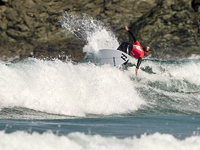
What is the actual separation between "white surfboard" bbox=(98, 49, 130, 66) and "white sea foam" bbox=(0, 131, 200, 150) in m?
5.33

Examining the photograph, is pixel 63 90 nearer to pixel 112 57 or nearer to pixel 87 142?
pixel 112 57

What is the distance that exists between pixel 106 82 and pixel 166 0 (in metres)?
16.2

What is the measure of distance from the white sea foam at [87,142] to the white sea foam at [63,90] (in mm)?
2623

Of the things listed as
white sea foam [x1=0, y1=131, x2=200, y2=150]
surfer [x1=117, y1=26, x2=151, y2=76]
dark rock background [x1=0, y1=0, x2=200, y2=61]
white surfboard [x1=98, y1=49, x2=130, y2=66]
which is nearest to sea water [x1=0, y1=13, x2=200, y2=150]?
white sea foam [x1=0, y1=131, x2=200, y2=150]

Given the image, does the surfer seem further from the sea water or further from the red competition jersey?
the sea water

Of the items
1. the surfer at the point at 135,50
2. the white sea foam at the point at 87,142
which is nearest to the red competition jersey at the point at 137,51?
the surfer at the point at 135,50

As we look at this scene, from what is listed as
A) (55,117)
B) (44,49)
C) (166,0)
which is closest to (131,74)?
(55,117)

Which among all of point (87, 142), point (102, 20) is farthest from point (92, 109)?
point (102, 20)

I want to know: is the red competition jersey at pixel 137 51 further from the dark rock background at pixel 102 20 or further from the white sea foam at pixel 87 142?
the dark rock background at pixel 102 20

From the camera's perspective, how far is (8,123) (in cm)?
545

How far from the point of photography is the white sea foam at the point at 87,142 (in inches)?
157

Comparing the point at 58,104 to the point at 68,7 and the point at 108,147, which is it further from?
the point at 68,7

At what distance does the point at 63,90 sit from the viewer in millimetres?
7758

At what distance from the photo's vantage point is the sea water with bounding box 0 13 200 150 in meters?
4.30
